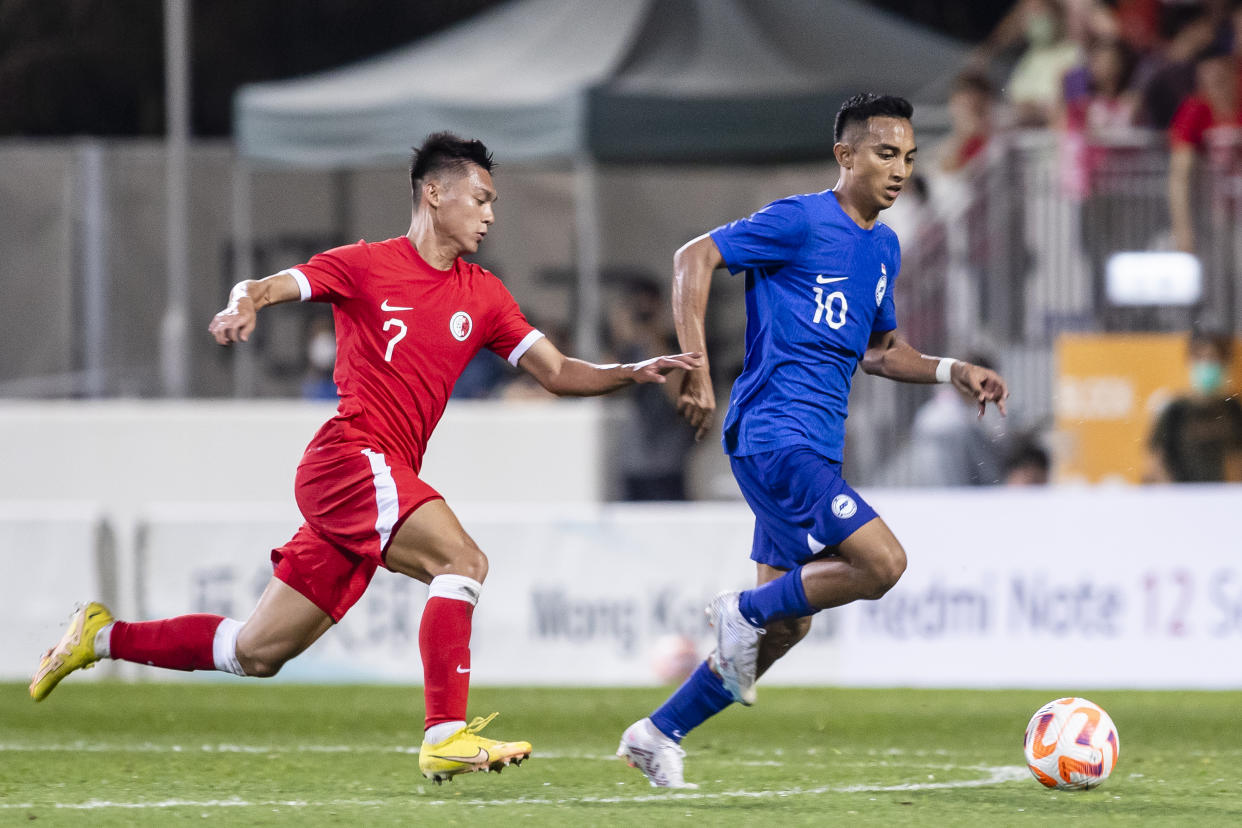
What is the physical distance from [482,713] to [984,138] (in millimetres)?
6033

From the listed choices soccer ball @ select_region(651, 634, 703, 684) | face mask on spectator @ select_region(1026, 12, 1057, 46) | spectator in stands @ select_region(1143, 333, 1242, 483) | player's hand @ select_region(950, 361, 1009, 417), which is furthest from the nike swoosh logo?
face mask on spectator @ select_region(1026, 12, 1057, 46)

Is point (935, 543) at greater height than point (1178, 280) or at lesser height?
lesser

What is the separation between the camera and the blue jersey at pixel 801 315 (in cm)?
653

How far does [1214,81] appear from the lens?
1272 cm

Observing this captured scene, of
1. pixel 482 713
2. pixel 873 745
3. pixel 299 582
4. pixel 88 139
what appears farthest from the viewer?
pixel 88 139

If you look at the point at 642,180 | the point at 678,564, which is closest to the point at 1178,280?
the point at 678,564

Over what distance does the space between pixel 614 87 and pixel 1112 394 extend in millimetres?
4182

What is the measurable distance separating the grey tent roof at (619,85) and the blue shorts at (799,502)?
25.4ft

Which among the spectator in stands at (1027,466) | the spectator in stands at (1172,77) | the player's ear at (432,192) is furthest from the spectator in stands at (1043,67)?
the player's ear at (432,192)

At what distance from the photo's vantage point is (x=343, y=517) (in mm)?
6246

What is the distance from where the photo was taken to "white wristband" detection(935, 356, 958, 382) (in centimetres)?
681

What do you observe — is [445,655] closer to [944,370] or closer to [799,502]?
[799,502]

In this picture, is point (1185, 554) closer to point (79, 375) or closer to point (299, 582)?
point (299, 582)

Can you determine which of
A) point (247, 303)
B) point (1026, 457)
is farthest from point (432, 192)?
point (1026, 457)
